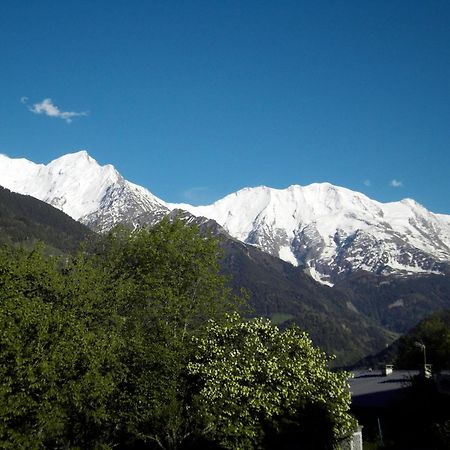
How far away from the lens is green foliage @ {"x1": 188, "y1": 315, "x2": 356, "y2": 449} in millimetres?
28547

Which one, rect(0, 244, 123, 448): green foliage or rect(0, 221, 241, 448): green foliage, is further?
rect(0, 221, 241, 448): green foliage

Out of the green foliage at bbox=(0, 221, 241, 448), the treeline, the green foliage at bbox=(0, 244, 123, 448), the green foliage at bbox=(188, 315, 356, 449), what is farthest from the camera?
the green foliage at bbox=(188, 315, 356, 449)

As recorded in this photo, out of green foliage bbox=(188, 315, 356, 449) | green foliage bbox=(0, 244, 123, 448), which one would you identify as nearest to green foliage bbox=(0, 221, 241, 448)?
green foliage bbox=(0, 244, 123, 448)

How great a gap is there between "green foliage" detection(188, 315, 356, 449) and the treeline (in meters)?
0.07

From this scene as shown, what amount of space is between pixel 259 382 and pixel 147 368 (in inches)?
243

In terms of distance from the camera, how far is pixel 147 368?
2978 cm

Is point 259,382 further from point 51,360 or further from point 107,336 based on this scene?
point 51,360

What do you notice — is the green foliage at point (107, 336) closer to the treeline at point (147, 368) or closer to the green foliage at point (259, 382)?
the treeline at point (147, 368)

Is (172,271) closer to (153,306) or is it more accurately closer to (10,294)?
(153,306)

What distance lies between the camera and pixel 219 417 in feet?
91.9

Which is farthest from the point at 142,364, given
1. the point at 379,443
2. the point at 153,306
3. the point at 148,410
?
the point at 379,443

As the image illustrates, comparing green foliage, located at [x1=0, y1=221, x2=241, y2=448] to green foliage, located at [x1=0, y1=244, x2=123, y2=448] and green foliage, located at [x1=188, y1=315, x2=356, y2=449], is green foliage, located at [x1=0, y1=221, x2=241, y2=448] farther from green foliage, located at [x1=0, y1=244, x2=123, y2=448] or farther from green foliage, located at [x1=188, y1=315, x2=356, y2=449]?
green foliage, located at [x1=188, y1=315, x2=356, y2=449]

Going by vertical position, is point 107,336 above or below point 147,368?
above

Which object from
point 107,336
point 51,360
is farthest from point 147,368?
point 51,360
